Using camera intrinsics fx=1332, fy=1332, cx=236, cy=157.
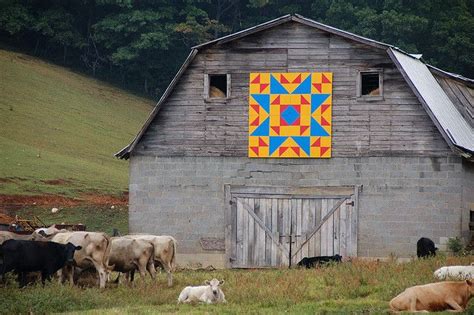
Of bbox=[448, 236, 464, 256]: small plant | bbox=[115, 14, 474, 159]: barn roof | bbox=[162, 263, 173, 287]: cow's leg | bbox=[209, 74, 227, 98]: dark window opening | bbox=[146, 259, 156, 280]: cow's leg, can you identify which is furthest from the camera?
bbox=[209, 74, 227, 98]: dark window opening

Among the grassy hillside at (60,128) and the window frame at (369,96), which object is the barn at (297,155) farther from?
the grassy hillside at (60,128)

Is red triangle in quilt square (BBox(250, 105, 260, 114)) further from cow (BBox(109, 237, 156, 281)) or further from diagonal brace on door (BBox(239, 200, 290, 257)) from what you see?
cow (BBox(109, 237, 156, 281))

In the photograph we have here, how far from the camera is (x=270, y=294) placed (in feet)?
82.7

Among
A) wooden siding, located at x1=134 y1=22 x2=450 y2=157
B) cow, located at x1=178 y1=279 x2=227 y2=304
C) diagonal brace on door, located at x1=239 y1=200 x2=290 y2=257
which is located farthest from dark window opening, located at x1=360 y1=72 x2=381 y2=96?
cow, located at x1=178 y1=279 x2=227 y2=304

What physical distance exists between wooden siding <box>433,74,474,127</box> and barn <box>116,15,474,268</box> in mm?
2220

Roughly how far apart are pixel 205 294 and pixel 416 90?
1145 centimetres

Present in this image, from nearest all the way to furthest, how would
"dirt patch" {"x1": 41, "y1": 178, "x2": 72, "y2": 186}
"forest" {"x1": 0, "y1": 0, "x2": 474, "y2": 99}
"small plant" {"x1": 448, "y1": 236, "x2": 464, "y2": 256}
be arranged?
1. "small plant" {"x1": 448, "y1": 236, "x2": 464, "y2": 256}
2. "dirt patch" {"x1": 41, "y1": 178, "x2": 72, "y2": 186}
3. "forest" {"x1": 0, "y1": 0, "x2": 474, "y2": 99}

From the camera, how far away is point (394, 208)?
35.1m

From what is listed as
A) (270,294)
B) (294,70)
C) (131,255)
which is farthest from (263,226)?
(270,294)

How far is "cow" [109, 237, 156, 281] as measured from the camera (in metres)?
29.5

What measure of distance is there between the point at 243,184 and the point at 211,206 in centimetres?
106

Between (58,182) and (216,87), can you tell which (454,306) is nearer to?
(216,87)

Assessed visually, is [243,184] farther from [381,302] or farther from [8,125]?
[8,125]

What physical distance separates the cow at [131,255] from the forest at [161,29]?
4783cm
